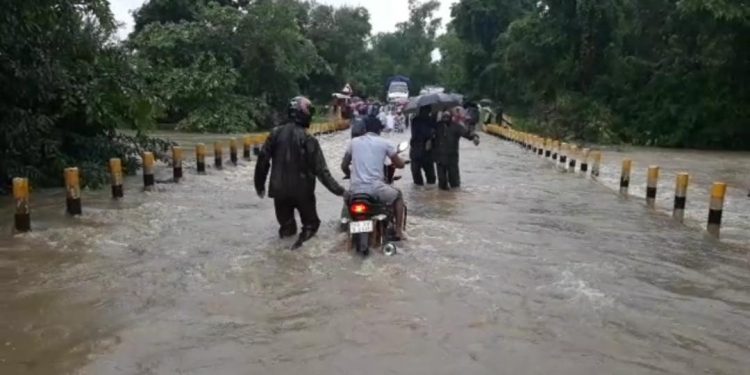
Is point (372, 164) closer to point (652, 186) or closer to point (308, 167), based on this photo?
point (308, 167)

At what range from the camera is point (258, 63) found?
122ft

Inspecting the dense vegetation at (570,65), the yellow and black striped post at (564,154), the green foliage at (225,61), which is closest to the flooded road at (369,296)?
the yellow and black striped post at (564,154)

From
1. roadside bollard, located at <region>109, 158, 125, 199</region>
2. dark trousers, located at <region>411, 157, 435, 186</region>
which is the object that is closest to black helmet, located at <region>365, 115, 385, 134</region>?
roadside bollard, located at <region>109, 158, 125, 199</region>

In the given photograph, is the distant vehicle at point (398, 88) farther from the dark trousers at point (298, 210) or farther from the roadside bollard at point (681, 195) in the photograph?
the dark trousers at point (298, 210)

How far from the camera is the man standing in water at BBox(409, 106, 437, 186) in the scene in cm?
1424

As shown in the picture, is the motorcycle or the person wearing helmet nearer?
the motorcycle

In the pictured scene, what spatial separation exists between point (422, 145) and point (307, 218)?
573 cm

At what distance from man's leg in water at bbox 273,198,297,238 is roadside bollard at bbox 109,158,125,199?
458 cm

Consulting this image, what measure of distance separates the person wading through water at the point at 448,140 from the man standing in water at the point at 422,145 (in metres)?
0.23

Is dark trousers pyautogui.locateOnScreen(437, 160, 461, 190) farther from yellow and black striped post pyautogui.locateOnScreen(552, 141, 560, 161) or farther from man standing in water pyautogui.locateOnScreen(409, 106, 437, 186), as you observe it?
yellow and black striped post pyautogui.locateOnScreen(552, 141, 560, 161)

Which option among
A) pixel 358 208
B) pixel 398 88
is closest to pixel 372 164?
pixel 358 208

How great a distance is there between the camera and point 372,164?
28.3 ft

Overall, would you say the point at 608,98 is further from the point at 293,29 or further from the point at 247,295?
the point at 247,295

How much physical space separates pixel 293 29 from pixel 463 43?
24.2 meters
